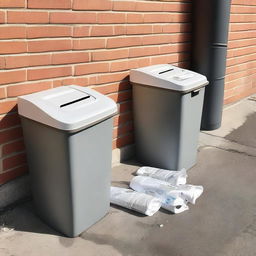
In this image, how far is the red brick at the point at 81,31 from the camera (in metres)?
3.05

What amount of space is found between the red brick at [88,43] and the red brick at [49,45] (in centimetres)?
6

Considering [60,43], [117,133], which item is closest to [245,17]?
[117,133]

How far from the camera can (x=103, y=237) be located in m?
2.66

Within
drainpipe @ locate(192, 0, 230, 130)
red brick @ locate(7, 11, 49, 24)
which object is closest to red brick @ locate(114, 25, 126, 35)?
red brick @ locate(7, 11, 49, 24)

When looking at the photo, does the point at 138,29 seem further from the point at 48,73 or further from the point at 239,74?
the point at 239,74

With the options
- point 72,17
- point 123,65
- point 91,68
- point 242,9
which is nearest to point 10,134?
point 91,68

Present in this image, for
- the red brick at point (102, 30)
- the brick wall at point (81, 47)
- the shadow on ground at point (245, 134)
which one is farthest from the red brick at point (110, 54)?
the shadow on ground at point (245, 134)

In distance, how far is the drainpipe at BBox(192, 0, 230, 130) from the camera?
4.15 meters

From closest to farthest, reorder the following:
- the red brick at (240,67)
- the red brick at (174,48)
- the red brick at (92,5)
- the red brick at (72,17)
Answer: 1. the red brick at (72,17)
2. the red brick at (92,5)
3. the red brick at (174,48)
4. the red brick at (240,67)

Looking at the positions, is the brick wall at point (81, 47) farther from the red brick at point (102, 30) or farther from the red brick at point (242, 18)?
the red brick at point (242, 18)

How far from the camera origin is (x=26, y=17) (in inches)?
106

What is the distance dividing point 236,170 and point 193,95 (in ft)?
2.97

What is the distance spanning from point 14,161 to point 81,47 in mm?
1045

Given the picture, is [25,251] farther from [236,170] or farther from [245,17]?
[245,17]
